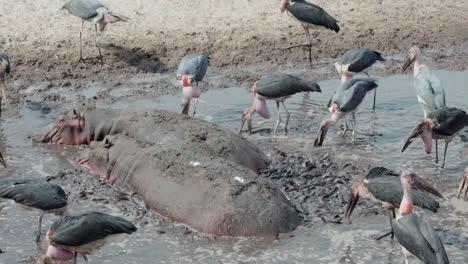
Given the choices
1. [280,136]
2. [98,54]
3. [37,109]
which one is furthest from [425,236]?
[98,54]

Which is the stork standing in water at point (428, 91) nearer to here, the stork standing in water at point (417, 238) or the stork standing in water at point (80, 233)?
the stork standing in water at point (417, 238)

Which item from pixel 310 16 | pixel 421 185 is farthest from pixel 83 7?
pixel 421 185

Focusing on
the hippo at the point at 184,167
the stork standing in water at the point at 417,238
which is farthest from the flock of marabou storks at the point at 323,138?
the hippo at the point at 184,167

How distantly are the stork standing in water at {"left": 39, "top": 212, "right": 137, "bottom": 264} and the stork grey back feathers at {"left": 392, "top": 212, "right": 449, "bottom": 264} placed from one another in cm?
206

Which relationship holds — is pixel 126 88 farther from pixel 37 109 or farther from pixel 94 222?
pixel 94 222

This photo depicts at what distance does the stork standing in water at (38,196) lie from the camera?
8.00 m

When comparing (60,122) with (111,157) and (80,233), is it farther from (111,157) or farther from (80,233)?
(80,233)

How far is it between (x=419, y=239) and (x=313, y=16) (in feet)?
21.1

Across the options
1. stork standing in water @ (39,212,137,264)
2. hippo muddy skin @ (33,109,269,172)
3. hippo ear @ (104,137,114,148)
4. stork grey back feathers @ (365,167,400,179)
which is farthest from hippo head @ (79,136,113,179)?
stork grey back feathers @ (365,167,400,179)

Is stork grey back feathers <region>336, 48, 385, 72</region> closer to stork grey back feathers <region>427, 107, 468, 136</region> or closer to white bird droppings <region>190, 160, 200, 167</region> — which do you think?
stork grey back feathers <region>427, 107, 468, 136</region>

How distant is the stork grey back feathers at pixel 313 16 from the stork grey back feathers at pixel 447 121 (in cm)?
360

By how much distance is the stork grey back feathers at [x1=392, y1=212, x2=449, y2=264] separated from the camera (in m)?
6.78

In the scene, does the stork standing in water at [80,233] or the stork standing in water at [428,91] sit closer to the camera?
the stork standing in water at [80,233]

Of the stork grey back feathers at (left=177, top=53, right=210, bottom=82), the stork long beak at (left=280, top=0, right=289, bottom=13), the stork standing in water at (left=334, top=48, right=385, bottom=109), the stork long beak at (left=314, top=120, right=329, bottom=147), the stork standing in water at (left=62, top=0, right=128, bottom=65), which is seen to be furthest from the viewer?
the stork long beak at (left=280, top=0, right=289, bottom=13)
